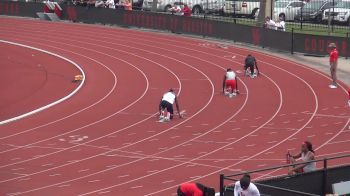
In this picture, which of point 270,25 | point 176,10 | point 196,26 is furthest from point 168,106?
Answer: point 176,10

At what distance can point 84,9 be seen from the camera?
47.8 m

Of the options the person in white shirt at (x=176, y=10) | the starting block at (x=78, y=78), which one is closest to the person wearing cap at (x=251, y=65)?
the starting block at (x=78, y=78)

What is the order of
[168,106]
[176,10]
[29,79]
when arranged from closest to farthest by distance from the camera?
[168,106], [29,79], [176,10]

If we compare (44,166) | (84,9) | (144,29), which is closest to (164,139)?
(44,166)

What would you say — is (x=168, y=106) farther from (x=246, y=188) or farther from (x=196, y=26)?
(x=196, y=26)

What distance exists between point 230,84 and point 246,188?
16.6m

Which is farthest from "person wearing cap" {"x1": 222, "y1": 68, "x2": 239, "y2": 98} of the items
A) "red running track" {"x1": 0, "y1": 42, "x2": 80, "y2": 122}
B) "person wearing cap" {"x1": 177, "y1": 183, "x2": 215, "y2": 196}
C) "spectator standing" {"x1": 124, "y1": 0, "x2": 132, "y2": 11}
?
"spectator standing" {"x1": 124, "y1": 0, "x2": 132, "y2": 11}

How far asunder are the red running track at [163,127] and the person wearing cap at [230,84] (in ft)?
1.12

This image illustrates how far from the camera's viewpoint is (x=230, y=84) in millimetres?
28172

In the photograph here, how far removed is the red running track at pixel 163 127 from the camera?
1911 centimetres

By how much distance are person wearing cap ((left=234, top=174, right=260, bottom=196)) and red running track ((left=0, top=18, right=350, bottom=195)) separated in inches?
228

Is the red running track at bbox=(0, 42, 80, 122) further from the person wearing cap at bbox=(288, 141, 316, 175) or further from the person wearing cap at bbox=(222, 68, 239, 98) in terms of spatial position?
the person wearing cap at bbox=(288, 141, 316, 175)

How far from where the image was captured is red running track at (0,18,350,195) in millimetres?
19109

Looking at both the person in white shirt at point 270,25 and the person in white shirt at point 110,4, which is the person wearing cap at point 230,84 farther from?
the person in white shirt at point 110,4
